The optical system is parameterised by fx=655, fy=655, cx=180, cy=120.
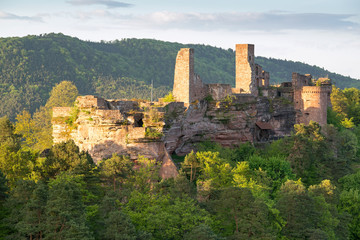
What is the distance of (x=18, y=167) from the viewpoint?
140 feet

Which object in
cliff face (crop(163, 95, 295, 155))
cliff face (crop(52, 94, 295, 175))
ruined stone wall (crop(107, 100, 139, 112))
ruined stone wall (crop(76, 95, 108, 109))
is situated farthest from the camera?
cliff face (crop(163, 95, 295, 155))

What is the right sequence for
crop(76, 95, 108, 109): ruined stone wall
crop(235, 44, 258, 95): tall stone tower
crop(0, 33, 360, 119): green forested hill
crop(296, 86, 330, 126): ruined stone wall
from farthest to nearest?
crop(0, 33, 360, 119): green forested hill, crop(296, 86, 330, 126): ruined stone wall, crop(235, 44, 258, 95): tall stone tower, crop(76, 95, 108, 109): ruined stone wall

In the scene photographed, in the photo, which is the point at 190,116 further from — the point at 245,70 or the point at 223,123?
the point at 245,70

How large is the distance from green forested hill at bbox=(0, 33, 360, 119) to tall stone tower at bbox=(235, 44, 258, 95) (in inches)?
1983

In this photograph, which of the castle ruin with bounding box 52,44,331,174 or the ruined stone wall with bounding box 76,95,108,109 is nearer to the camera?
the castle ruin with bounding box 52,44,331,174

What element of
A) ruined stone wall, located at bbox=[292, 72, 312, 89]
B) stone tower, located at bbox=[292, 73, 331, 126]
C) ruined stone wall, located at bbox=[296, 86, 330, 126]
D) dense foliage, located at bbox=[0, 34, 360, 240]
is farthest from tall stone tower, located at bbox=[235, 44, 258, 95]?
dense foliage, located at bbox=[0, 34, 360, 240]

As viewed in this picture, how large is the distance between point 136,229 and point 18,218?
6.82m

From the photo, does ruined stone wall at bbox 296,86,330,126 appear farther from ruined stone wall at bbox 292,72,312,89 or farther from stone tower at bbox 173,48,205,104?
stone tower at bbox 173,48,205,104

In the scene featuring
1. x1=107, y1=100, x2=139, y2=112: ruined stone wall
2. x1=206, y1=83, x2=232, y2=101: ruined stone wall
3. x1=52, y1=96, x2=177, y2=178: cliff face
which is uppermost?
x1=206, y1=83, x2=232, y2=101: ruined stone wall

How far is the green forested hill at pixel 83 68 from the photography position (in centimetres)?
12500

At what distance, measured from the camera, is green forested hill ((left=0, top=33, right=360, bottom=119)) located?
125000 millimetres

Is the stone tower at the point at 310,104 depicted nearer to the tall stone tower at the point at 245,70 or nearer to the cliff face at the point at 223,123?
the cliff face at the point at 223,123

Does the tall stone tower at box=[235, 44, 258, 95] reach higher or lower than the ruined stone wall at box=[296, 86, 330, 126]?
higher

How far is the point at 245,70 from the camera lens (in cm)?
7550
